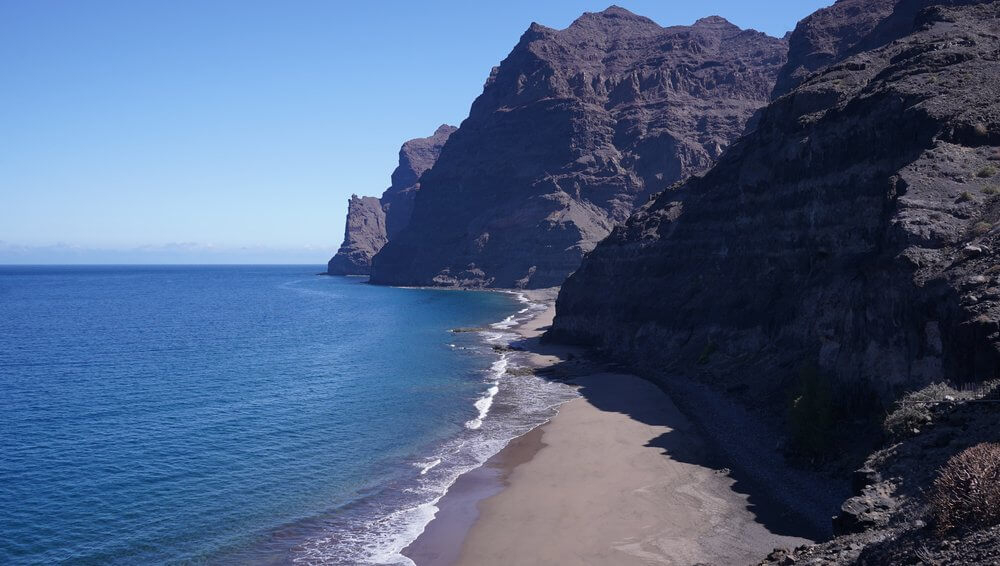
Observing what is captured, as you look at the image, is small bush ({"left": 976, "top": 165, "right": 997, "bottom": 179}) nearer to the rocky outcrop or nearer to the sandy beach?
the rocky outcrop

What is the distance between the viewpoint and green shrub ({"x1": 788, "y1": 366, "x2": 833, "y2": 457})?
2980cm

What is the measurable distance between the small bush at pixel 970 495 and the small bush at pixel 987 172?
2784 cm

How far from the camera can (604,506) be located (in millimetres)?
28578

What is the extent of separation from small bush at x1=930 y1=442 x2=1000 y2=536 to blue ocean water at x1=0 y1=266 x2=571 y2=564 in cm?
1802

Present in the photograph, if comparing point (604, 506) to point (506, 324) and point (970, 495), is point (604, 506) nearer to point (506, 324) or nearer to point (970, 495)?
point (970, 495)

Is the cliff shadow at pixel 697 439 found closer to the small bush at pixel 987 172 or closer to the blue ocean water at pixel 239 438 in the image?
the blue ocean water at pixel 239 438

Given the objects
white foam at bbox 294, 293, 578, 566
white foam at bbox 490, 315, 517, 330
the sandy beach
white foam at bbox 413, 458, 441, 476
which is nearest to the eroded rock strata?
the sandy beach

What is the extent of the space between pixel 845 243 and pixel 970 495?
32.6 meters

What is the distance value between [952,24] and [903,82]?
15.6 metres

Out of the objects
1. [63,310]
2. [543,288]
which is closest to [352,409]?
[63,310]

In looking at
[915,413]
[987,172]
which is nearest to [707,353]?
[987,172]

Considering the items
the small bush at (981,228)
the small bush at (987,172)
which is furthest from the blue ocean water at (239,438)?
the small bush at (987,172)

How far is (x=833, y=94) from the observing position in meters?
51.8

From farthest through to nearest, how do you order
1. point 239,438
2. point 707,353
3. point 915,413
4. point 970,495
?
point 707,353 < point 239,438 < point 915,413 < point 970,495
